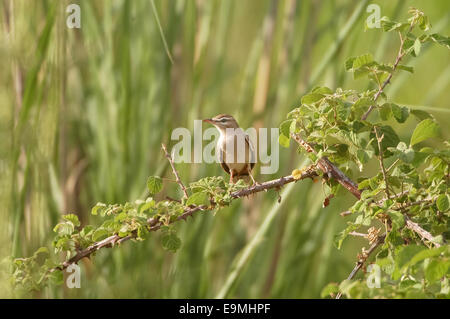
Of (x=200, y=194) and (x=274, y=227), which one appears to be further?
(x=274, y=227)

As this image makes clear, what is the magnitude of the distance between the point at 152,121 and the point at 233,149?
28 centimetres

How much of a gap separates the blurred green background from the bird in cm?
11

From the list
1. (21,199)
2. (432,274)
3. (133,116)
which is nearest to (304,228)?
(133,116)

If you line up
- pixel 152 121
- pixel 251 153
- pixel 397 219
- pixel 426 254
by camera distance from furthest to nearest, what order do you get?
pixel 152 121 < pixel 251 153 < pixel 397 219 < pixel 426 254

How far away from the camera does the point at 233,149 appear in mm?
1766

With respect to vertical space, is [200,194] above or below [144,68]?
below

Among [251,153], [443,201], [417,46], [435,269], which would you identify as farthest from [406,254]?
[251,153]

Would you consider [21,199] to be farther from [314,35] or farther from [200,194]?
[314,35]

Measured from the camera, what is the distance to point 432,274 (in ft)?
2.51

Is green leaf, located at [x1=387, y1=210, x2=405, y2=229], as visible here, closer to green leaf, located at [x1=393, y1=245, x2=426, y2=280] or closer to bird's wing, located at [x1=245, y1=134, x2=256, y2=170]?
green leaf, located at [x1=393, y1=245, x2=426, y2=280]

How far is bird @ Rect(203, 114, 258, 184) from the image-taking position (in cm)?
174

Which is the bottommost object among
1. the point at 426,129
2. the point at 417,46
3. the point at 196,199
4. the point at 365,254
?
the point at 365,254

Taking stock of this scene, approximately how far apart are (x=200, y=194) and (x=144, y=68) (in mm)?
1007

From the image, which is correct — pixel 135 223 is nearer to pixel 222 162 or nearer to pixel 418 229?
pixel 418 229
